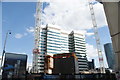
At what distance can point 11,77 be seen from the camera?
89.6ft

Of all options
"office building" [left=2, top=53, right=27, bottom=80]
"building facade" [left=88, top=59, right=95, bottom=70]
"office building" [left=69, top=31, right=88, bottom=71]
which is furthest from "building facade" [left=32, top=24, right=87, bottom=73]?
"office building" [left=2, top=53, right=27, bottom=80]

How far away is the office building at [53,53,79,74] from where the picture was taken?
80438 mm

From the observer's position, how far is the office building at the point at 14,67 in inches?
1074

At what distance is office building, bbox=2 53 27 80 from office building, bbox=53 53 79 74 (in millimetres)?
54119

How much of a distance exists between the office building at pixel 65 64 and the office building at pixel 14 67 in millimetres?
54119

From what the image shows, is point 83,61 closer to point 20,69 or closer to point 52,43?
point 52,43

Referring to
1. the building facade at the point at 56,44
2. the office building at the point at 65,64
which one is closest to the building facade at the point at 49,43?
the building facade at the point at 56,44

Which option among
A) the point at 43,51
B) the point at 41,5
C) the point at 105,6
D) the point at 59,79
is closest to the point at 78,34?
the point at 43,51

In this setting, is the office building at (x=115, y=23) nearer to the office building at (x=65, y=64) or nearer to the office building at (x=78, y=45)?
the office building at (x=65, y=64)

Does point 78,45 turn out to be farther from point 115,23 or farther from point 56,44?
point 115,23

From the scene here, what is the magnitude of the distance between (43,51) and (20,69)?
86354 millimetres

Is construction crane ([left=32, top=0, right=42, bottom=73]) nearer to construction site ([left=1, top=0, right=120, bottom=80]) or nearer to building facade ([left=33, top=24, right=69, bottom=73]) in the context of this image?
construction site ([left=1, top=0, right=120, bottom=80])

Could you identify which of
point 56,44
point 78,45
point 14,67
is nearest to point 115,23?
point 14,67

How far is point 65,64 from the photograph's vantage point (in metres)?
82.2
